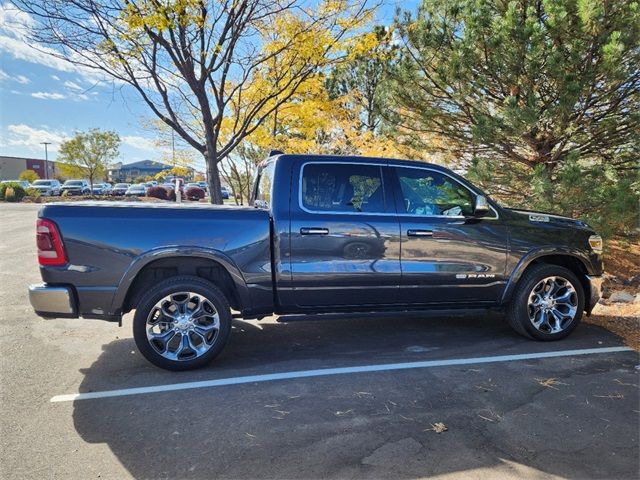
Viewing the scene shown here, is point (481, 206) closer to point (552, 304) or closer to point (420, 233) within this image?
point (420, 233)

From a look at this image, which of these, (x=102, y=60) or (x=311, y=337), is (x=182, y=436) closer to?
(x=311, y=337)

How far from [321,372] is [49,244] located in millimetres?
2612

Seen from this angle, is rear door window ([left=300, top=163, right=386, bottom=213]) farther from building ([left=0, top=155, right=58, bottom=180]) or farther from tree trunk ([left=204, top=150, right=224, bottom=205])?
building ([left=0, top=155, right=58, bottom=180])

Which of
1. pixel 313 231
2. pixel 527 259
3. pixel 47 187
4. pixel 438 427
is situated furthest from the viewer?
pixel 47 187

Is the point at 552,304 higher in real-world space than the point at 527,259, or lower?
lower

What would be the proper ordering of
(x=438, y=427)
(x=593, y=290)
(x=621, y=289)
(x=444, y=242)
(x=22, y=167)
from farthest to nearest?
(x=22, y=167), (x=621, y=289), (x=593, y=290), (x=444, y=242), (x=438, y=427)

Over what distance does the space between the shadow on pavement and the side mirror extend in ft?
4.73

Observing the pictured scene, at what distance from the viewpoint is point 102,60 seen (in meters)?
7.22

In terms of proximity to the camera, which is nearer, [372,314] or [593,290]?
[372,314]

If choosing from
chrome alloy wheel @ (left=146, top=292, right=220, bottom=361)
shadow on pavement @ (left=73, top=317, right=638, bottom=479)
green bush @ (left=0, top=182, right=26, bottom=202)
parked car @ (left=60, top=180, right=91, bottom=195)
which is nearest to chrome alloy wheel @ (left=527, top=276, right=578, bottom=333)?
shadow on pavement @ (left=73, top=317, right=638, bottom=479)

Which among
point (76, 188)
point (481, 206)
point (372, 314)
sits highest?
point (76, 188)

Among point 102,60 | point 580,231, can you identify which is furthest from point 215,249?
point 102,60

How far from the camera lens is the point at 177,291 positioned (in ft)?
12.8

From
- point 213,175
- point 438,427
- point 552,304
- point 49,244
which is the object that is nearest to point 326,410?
point 438,427
